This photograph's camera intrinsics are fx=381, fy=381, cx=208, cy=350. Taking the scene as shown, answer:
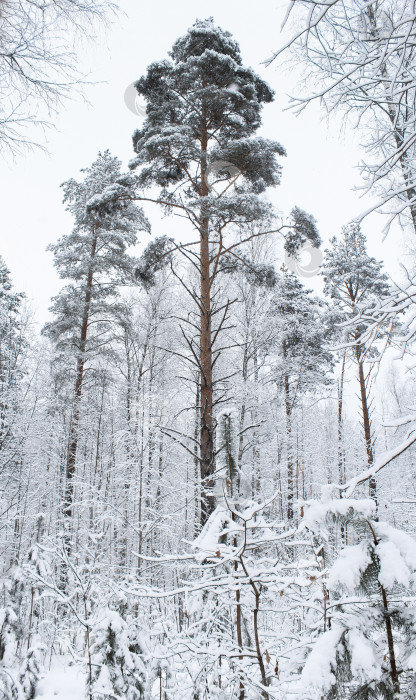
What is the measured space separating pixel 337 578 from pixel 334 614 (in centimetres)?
25

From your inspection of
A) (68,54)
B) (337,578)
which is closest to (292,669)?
(337,578)

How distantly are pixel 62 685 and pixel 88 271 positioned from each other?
11.2 meters

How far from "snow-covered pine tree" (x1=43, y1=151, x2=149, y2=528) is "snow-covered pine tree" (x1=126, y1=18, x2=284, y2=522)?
229 inches

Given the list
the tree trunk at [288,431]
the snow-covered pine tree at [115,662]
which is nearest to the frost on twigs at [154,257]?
the snow-covered pine tree at [115,662]

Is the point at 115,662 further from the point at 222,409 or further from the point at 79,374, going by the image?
the point at 79,374

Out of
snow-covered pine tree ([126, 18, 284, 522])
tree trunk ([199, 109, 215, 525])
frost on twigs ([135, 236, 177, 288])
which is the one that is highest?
snow-covered pine tree ([126, 18, 284, 522])

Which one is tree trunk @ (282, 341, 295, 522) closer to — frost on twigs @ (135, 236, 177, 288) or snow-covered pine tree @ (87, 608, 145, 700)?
frost on twigs @ (135, 236, 177, 288)

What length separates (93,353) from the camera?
1263 cm

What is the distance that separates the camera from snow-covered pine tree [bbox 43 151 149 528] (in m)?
12.2

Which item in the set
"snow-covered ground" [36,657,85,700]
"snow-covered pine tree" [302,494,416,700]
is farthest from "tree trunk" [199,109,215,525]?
"snow-covered pine tree" [302,494,416,700]

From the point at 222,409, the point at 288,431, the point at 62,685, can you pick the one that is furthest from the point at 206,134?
the point at 288,431

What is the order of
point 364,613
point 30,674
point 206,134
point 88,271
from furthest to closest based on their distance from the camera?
1. point 88,271
2. point 206,134
3. point 30,674
4. point 364,613

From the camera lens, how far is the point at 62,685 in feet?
13.3

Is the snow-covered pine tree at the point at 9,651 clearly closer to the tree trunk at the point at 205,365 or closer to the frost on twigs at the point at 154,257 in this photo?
the tree trunk at the point at 205,365
